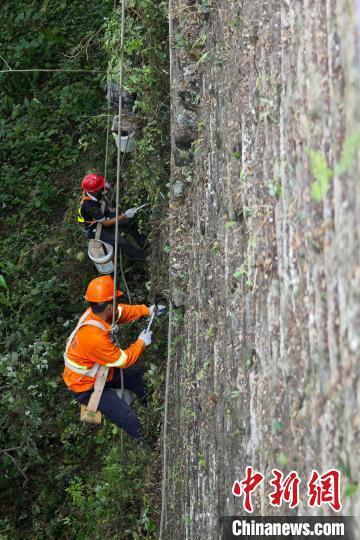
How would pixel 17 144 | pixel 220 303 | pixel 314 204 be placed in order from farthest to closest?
pixel 17 144
pixel 220 303
pixel 314 204

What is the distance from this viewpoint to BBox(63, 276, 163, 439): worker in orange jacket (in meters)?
5.36

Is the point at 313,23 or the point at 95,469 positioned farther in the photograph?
the point at 95,469

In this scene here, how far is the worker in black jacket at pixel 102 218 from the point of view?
22.3 feet

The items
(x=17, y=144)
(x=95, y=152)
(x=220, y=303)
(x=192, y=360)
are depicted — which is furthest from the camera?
(x=17, y=144)

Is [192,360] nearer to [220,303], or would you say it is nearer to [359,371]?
[220,303]

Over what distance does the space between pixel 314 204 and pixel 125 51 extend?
5.34 meters

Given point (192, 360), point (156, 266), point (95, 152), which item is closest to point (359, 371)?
point (192, 360)

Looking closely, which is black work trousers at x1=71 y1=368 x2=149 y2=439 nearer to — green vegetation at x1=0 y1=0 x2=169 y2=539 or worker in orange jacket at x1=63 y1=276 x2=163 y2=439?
worker in orange jacket at x1=63 y1=276 x2=163 y2=439

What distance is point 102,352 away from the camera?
5.39 meters

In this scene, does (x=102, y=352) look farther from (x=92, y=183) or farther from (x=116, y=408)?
(x=92, y=183)

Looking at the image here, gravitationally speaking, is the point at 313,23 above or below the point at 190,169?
above

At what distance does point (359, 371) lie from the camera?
1.82 m

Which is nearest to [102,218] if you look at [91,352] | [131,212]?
[131,212]

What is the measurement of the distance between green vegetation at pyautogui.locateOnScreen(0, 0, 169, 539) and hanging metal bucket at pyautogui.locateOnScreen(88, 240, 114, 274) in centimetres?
40
